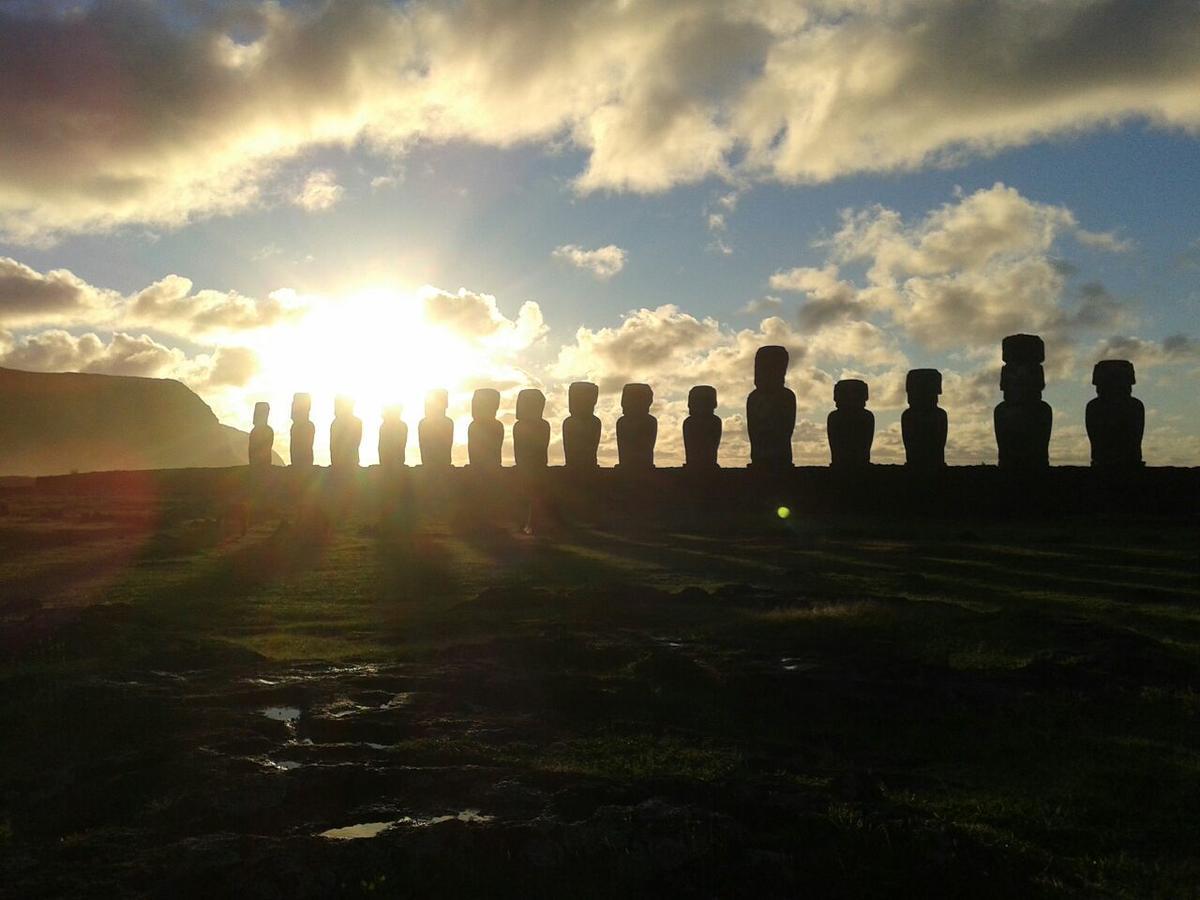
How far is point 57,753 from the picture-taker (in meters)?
8.86

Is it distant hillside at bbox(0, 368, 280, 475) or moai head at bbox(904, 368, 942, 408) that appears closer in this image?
moai head at bbox(904, 368, 942, 408)

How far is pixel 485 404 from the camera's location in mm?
43469

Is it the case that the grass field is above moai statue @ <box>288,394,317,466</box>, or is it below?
below

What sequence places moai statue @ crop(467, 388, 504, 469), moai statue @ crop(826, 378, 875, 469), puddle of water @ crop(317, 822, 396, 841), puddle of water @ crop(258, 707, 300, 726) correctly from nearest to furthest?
puddle of water @ crop(317, 822, 396, 841)
puddle of water @ crop(258, 707, 300, 726)
moai statue @ crop(826, 378, 875, 469)
moai statue @ crop(467, 388, 504, 469)

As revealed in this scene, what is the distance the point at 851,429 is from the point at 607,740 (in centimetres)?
2927

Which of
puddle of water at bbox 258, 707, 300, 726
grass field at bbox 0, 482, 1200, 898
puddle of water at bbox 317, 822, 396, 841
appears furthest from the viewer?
puddle of water at bbox 258, 707, 300, 726

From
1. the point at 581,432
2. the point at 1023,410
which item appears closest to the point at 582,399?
the point at 581,432

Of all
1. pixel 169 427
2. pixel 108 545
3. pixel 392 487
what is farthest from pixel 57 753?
pixel 169 427

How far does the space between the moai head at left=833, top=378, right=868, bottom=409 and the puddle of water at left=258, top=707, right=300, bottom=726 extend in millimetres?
29794

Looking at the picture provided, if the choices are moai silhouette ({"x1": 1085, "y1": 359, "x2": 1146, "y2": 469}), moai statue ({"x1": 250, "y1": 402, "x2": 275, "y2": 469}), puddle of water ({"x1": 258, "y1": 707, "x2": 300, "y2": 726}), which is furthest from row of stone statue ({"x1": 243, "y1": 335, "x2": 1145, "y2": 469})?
puddle of water ({"x1": 258, "y1": 707, "x2": 300, "y2": 726})

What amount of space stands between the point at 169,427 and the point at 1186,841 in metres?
198

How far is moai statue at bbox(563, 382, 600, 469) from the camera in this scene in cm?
4066

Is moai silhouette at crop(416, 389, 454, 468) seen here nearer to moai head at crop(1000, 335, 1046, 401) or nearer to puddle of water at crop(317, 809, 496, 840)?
moai head at crop(1000, 335, 1046, 401)

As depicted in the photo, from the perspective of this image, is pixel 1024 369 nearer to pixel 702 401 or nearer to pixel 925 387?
pixel 925 387
